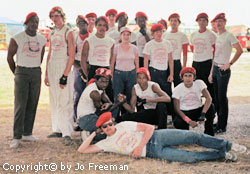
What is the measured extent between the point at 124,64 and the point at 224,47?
5.91ft

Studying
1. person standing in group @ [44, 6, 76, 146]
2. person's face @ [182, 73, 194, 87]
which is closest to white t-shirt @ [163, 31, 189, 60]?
person's face @ [182, 73, 194, 87]

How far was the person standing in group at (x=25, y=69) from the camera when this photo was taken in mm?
5219

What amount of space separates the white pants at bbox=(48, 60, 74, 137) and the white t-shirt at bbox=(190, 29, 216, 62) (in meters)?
2.55

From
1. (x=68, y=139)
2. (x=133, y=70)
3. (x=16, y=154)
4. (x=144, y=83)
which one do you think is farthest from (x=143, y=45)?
(x=16, y=154)

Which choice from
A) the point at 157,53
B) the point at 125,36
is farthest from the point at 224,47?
the point at 125,36

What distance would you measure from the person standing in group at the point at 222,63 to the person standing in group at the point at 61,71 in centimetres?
257

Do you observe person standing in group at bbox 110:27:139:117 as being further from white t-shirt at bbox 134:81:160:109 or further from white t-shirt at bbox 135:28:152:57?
white t-shirt at bbox 135:28:152:57

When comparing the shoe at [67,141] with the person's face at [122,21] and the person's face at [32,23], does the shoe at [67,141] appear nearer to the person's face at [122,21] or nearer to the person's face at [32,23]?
the person's face at [32,23]

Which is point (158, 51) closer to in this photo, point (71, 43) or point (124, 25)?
point (124, 25)

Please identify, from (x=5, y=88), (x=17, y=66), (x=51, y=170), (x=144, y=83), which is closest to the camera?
(x=51, y=170)

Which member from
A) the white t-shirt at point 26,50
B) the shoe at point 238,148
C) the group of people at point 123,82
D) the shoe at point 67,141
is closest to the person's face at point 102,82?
the group of people at point 123,82

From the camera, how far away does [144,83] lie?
5.66 metres

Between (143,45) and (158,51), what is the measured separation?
1.92 ft

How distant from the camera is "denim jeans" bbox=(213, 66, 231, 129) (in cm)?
593
